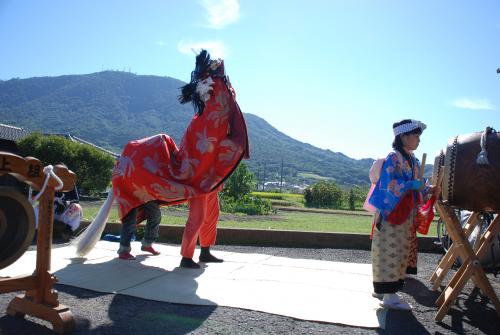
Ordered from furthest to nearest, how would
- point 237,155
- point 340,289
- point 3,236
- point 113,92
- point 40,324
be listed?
point 113,92, point 237,155, point 340,289, point 40,324, point 3,236

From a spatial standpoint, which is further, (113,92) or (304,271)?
(113,92)

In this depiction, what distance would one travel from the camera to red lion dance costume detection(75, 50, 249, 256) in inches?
193

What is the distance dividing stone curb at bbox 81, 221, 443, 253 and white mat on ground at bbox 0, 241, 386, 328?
1.35 m

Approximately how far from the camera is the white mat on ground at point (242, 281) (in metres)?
3.69

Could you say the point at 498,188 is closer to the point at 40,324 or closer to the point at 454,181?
the point at 454,181

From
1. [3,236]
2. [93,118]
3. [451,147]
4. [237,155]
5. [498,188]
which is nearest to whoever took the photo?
[3,236]

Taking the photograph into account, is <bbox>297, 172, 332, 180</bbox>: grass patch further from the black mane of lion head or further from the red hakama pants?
the red hakama pants

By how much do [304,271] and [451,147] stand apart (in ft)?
7.27

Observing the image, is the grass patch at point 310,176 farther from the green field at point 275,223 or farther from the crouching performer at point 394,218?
the crouching performer at point 394,218

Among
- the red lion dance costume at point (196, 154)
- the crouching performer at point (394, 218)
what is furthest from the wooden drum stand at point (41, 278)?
the crouching performer at point (394, 218)

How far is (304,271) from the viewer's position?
508cm

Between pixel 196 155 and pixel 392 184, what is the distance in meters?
2.18

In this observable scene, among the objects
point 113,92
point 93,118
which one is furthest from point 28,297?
point 113,92

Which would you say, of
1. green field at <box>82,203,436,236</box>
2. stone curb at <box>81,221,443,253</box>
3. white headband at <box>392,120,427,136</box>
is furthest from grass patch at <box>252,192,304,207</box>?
white headband at <box>392,120,427,136</box>
